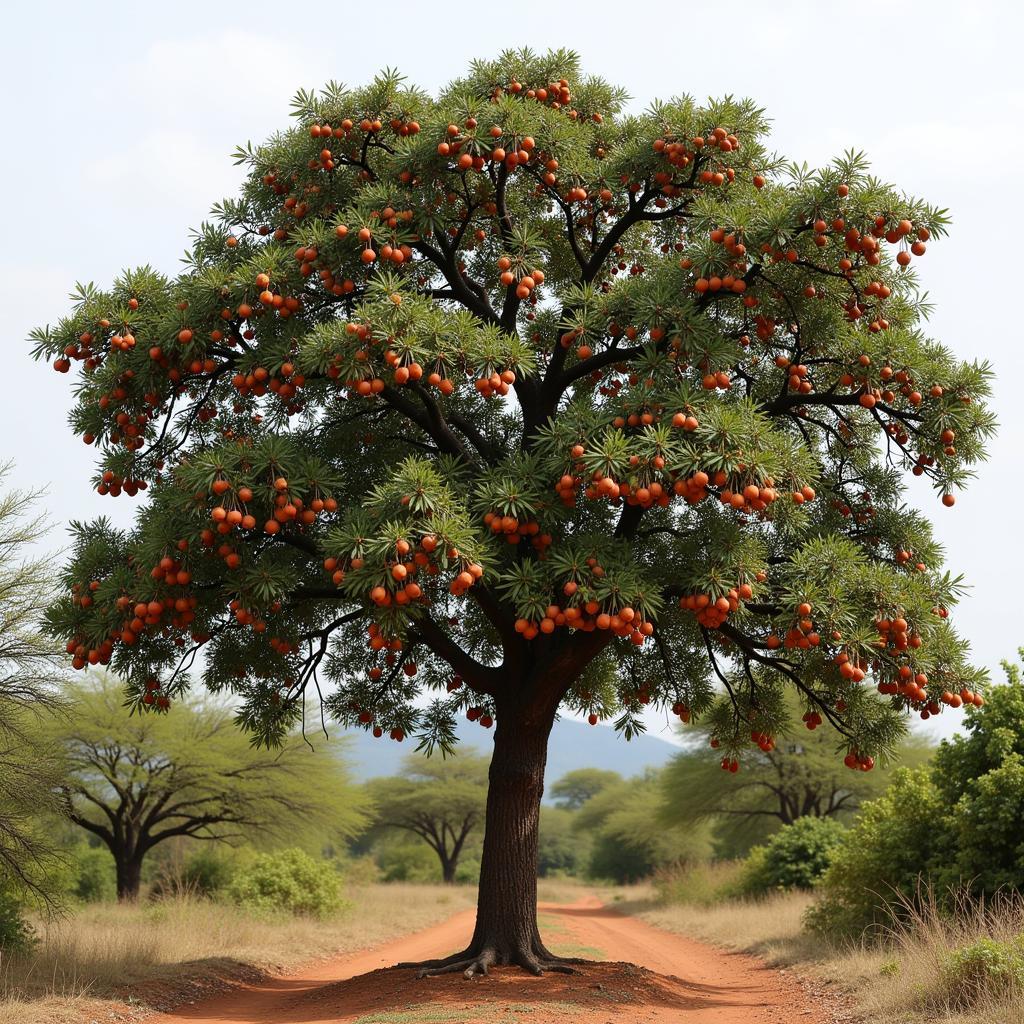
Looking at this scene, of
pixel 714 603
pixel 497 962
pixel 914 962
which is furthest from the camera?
pixel 497 962

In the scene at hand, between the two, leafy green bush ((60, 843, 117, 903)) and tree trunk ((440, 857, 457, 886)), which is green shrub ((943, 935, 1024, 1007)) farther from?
tree trunk ((440, 857, 457, 886))

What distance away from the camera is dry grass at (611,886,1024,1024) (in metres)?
7.70

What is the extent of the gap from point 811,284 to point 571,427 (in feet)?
9.07

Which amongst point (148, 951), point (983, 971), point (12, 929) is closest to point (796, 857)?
point (148, 951)

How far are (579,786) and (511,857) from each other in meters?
88.9

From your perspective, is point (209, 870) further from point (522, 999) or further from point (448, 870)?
point (448, 870)

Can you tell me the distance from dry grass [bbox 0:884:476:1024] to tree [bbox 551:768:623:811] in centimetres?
7482

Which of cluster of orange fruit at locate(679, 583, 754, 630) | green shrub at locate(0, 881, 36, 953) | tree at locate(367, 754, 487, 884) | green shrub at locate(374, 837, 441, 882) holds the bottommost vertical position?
green shrub at locate(374, 837, 441, 882)

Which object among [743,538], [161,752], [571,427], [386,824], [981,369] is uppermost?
[981,369]

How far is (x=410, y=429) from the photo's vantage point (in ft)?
38.7

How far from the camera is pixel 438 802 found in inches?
1991

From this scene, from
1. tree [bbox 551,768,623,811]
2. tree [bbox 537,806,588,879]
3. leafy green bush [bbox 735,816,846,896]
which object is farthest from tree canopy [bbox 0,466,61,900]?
tree [bbox 551,768,623,811]

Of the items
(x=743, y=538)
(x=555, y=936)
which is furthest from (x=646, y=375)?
(x=555, y=936)

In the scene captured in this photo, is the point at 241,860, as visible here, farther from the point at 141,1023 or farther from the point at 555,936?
the point at 141,1023
